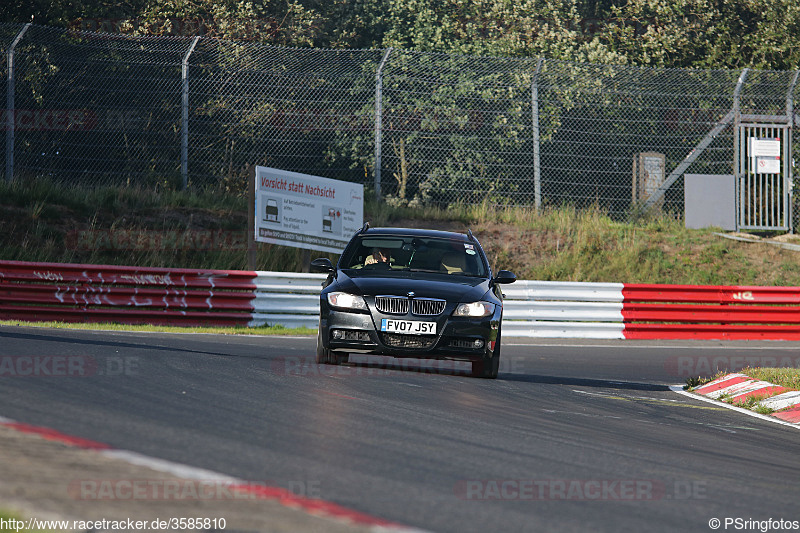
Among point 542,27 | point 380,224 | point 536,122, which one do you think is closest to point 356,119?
point 380,224

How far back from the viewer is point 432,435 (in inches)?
269

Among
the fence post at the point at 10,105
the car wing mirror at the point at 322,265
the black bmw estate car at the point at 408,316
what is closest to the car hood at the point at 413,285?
the black bmw estate car at the point at 408,316

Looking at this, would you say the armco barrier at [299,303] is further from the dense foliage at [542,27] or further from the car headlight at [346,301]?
the dense foliage at [542,27]

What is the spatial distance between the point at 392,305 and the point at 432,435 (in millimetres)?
3725

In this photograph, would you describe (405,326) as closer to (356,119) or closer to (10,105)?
(356,119)

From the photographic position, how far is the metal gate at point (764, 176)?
24750 mm

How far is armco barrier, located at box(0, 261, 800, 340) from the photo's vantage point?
1808cm

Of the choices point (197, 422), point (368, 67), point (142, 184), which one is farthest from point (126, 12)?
point (197, 422)

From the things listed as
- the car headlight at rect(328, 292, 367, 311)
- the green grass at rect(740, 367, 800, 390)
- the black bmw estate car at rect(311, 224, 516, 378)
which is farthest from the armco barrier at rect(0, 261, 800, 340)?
the car headlight at rect(328, 292, 367, 311)

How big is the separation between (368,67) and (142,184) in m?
5.71

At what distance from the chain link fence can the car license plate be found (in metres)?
12.4

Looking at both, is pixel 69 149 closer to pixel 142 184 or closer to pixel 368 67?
pixel 142 184

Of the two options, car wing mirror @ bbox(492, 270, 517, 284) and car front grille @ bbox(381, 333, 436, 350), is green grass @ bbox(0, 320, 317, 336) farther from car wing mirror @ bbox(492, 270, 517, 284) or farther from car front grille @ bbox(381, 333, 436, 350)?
car front grille @ bbox(381, 333, 436, 350)

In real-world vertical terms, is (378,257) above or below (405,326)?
above
